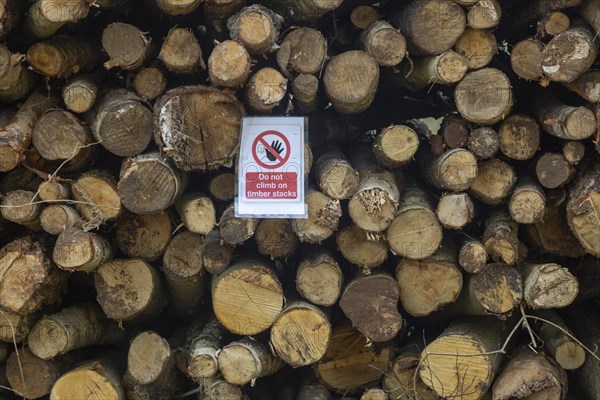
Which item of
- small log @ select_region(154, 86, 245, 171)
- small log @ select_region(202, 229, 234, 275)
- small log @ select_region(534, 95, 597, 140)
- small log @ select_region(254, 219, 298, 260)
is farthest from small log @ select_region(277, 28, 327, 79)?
small log @ select_region(534, 95, 597, 140)

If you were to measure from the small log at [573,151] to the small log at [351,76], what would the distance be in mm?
804

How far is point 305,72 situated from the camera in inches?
104

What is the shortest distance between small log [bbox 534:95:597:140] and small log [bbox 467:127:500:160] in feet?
0.74

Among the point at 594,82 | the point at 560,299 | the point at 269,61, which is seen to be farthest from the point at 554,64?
the point at 269,61

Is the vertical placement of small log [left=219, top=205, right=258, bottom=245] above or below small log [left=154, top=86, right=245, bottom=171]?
below

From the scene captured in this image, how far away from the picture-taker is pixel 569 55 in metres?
2.54

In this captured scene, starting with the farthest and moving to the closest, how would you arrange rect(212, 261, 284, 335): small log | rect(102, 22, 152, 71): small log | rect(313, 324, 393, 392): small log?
1. rect(313, 324, 393, 392): small log
2. rect(212, 261, 284, 335): small log
3. rect(102, 22, 152, 71): small log

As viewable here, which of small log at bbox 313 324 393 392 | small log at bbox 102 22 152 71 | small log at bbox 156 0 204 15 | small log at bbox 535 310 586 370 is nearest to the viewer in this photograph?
small log at bbox 156 0 204 15

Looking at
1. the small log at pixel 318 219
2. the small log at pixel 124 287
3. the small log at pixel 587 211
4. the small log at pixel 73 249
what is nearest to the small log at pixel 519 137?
the small log at pixel 587 211

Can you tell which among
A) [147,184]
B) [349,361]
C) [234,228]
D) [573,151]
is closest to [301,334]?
A: [349,361]

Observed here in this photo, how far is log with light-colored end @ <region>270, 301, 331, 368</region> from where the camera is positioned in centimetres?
268

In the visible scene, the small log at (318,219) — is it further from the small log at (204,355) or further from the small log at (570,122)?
the small log at (570,122)

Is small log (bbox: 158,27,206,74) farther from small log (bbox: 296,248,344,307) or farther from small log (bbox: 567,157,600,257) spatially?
small log (bbox: 567,157,600,257)

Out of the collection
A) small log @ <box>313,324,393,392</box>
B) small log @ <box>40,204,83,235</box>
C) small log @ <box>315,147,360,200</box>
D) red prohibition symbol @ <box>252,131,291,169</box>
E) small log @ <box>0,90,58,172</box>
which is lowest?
small log @ <box>313,324,393,392</box>
